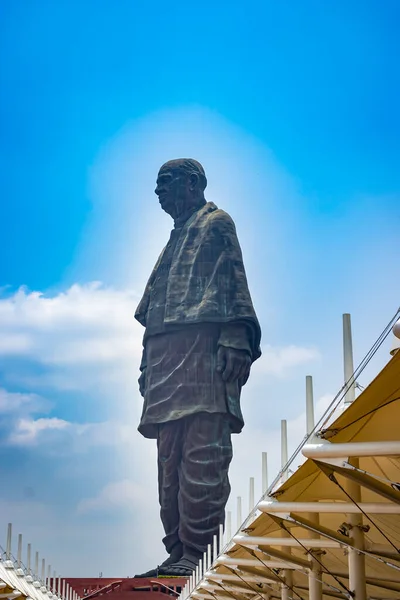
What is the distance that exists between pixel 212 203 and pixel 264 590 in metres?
24.6

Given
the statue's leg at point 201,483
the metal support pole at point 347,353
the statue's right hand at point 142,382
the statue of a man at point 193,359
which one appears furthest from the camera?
the statue's right hand at point 142,382

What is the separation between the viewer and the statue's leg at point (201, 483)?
4362 centimetres

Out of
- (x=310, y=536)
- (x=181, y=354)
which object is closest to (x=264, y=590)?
(x=310, y=536)

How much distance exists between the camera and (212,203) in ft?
159

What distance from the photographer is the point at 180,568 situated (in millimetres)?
43281

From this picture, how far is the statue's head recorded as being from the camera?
47562 mm

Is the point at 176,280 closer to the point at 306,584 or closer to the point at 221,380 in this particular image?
the point at 221,380

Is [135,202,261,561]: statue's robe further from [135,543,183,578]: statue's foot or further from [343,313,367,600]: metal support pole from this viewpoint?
[343,313,367,600]: metal support pole

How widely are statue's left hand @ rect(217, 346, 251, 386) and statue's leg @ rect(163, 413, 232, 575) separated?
1688mm

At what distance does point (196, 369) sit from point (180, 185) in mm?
8078

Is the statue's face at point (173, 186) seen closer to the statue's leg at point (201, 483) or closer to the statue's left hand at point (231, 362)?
the statue's left hand at point (231, 362)

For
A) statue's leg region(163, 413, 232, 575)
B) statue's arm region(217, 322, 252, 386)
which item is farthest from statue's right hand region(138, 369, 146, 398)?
statue's arm region(217, 322, 252, 386)

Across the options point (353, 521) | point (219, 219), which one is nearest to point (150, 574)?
point (219, 219)

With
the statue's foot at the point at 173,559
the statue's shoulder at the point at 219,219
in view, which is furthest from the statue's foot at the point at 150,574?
the statue's shoulder at the point at 219,219
